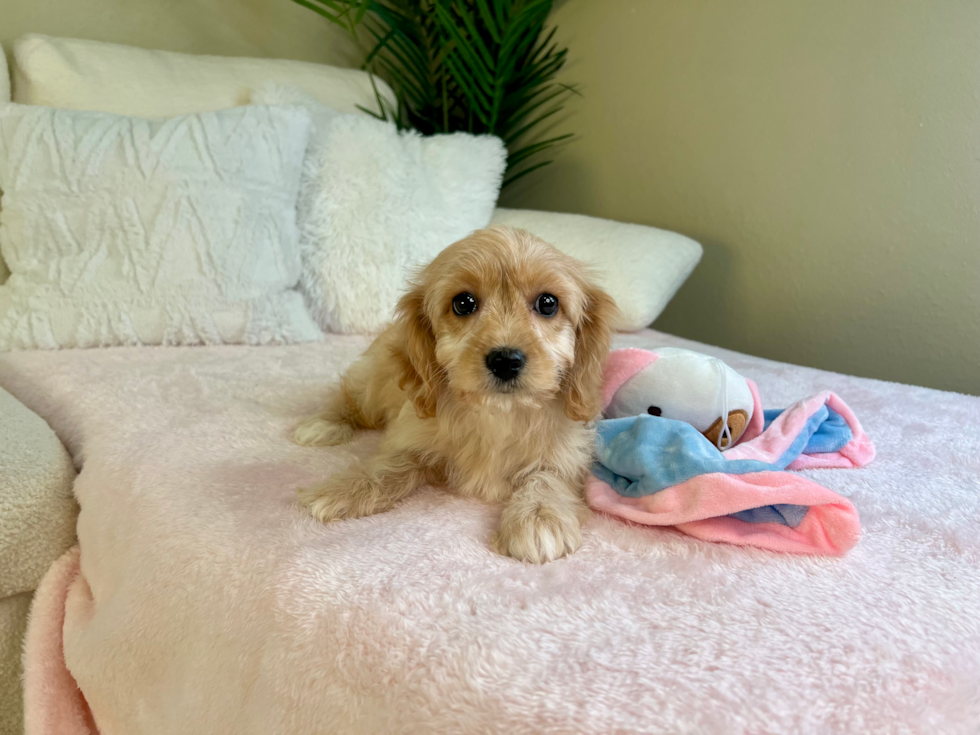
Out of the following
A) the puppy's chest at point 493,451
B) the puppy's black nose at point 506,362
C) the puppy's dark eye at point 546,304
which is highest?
the puppy's dark eye at point 546,304

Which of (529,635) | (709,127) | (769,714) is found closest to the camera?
(769,714)

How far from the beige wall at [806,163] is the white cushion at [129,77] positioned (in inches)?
62.0

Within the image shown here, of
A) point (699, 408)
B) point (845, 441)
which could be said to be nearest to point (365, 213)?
point (699, 408)

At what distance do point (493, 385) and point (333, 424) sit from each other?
1.83 feet

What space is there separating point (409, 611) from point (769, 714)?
1.40 feet

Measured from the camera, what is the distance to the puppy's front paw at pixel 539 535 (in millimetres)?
968

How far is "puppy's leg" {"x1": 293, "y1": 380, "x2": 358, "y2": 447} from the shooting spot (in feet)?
4.69

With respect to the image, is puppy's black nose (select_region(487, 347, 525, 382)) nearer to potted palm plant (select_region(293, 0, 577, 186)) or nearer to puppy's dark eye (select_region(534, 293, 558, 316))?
puppy's dark eye (select_region(534, 293, 558, 316))

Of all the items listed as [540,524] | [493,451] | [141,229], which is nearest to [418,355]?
[493,451]

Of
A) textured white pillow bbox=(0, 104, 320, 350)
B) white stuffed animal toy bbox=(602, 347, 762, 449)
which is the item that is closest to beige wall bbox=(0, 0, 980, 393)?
→ textured white pillow bbox=(0, 104, 320, 350)

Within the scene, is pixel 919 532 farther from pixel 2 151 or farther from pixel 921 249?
pixel 2 151

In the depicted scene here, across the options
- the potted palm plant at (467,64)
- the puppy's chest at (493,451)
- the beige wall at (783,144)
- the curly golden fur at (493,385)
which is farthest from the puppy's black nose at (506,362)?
the potted palm plant at (467,64)

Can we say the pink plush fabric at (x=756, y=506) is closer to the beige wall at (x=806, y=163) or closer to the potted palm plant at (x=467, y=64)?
the beige wall at (x=806, y=163)

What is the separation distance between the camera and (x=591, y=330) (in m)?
1.30
